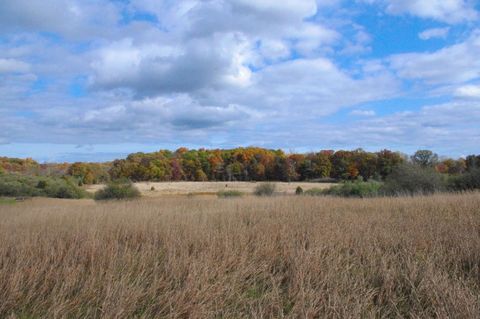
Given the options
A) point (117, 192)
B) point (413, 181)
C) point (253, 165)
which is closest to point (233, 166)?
point (253, 165)

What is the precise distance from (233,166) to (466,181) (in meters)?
71.3

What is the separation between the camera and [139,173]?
92000 millimetres

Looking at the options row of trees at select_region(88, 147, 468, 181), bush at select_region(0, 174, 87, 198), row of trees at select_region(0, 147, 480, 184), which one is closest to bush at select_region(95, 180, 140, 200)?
bush at select_region(0, 174, 87, 198)

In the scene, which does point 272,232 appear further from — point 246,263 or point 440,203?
point 440,203

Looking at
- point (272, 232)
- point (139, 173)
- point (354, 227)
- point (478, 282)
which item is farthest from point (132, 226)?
point (139, 173)

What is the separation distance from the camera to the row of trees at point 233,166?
75.6 meters

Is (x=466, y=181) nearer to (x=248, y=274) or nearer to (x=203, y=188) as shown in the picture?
(x=248, y=274)

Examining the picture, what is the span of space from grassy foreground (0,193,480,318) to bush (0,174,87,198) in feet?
132

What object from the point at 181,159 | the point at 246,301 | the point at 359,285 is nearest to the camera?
the point at 246,301

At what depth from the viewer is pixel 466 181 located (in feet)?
86.8

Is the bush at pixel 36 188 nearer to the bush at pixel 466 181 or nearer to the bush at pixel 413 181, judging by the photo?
the bush at pixel 413 181

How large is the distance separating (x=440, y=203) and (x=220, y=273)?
353 inches

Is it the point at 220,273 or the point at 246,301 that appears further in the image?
the point at 220,273

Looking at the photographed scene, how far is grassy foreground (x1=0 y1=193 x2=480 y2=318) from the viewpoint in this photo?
159 inches
